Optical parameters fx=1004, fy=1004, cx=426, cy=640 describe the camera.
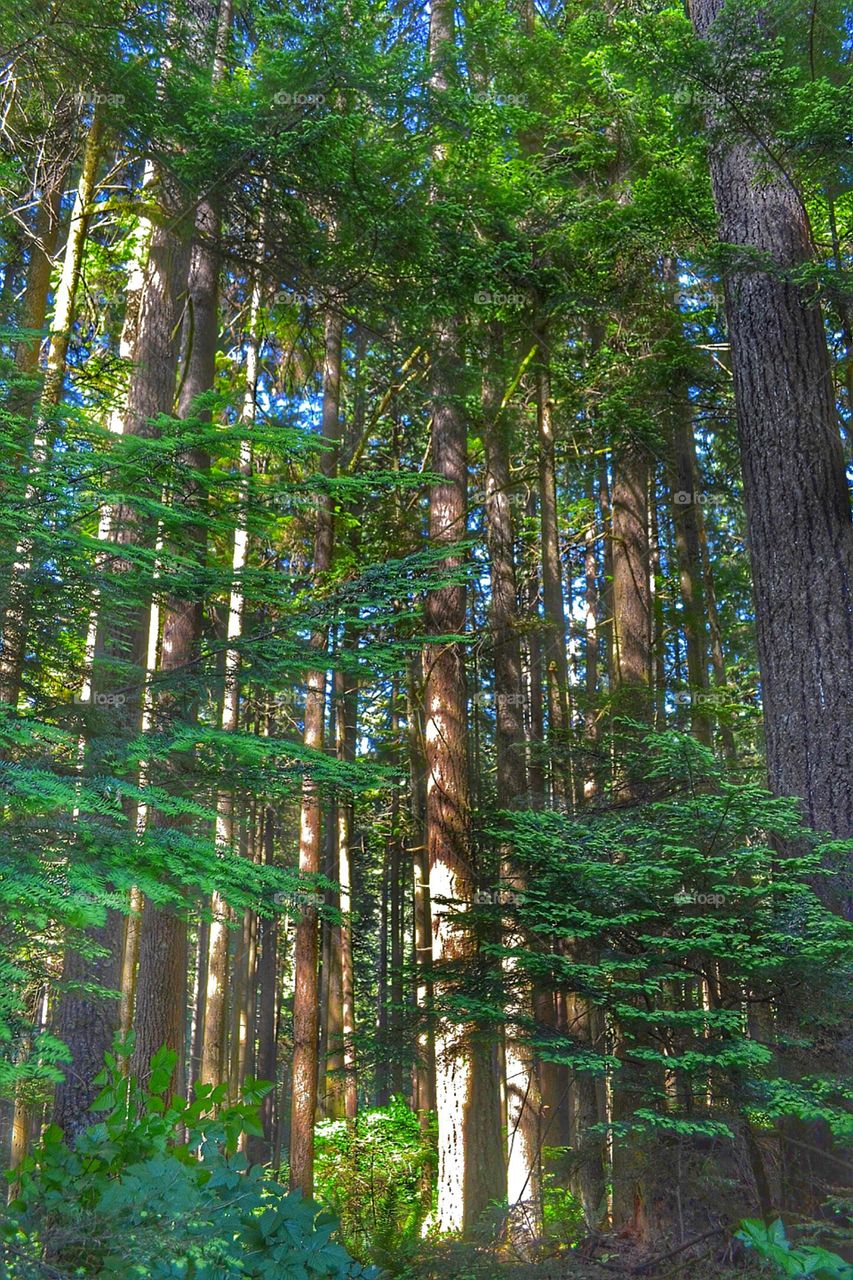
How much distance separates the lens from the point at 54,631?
4.91m

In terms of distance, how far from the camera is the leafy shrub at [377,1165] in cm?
1118

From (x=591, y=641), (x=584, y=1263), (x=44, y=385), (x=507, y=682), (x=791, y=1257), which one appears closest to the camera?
(x=791, y=1257)

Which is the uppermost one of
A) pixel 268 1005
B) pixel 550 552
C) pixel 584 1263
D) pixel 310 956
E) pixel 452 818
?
pixel 550 552

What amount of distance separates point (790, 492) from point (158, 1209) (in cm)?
622

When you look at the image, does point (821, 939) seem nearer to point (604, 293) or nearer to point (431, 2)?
point (604, 293)

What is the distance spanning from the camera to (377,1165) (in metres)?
13.0

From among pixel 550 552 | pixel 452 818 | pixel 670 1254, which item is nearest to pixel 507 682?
pixel 550 552

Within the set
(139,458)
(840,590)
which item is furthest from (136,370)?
(840,590)

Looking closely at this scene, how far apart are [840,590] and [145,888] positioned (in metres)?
5.39

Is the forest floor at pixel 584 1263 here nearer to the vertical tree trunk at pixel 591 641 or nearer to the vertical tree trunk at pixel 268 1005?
the vertical tree trunk at pixel 591 641

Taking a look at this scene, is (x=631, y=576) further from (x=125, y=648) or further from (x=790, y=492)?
(x=125, y=648)

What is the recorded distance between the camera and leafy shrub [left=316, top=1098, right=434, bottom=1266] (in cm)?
1118

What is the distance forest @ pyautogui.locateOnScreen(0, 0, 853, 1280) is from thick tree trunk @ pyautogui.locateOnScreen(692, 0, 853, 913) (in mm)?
32

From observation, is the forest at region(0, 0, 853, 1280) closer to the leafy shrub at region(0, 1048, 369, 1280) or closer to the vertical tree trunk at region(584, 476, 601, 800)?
the leafy shrub at region(0, 1048, 369, 1280)
